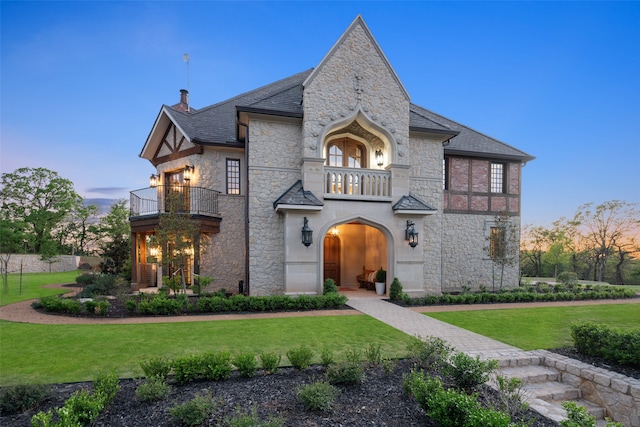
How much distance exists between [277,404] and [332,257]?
39.8ft

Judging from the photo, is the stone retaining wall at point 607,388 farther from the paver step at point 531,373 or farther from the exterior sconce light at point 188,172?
the exterior sconce light at point 188,172

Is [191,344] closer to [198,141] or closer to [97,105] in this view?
[198,141]

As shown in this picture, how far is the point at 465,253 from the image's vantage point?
1574cm

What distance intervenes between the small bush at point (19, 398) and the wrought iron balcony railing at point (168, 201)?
9614mm

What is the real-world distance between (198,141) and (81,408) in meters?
12.1

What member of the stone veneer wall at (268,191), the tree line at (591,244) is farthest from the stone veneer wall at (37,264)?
the tree line at (591,244)

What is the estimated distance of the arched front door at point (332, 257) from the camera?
1593cm

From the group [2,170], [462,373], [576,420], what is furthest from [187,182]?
[2,170]

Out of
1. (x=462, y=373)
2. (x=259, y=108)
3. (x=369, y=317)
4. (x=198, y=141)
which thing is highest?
(x=259, y=108)

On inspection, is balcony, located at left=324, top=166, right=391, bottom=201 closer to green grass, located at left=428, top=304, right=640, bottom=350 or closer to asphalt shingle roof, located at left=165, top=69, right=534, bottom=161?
asphalt shingle roof, located at left=165, top=69, right=534, bottom=161

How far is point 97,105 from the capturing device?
19.9m

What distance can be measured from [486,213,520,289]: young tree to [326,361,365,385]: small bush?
12.5m

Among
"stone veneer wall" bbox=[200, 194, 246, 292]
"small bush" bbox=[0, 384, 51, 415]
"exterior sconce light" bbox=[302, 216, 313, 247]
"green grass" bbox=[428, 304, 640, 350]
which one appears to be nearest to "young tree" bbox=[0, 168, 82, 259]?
"stone veneer wall" bbox=[200, 194, 246, 292]

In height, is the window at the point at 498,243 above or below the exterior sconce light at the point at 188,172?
below
